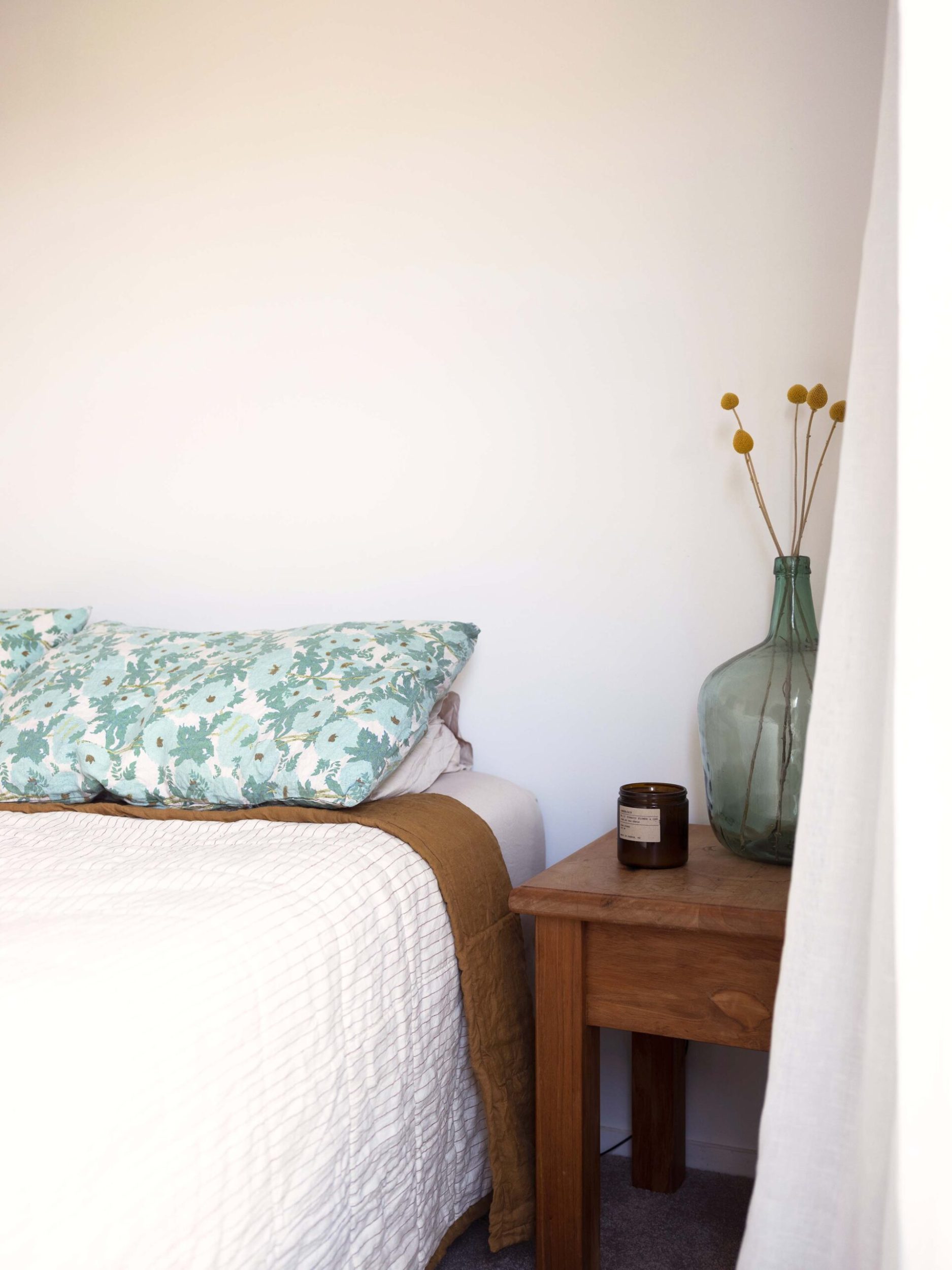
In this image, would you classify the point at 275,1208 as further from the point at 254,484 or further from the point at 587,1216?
the point at 254,484

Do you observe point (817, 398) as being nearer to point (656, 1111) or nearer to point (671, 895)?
point (671, 895)

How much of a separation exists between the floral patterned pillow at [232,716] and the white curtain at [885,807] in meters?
0.79

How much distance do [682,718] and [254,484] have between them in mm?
993

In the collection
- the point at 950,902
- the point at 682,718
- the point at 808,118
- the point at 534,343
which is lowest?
the point at 682,718

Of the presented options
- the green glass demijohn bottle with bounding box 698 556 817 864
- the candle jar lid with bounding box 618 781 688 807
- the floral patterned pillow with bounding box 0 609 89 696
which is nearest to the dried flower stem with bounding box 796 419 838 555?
the green glass demijohn bottle with bounding box 698 556 817 864

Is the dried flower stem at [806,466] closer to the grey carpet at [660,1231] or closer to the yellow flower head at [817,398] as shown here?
the yellow flower head at [817,398]

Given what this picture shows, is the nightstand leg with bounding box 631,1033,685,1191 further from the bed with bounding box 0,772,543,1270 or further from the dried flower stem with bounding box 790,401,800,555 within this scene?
the dried flower stem with bounding box 790,401,800,555

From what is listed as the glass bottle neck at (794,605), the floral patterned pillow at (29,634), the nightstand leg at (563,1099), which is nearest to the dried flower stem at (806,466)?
the glass bottle neck at (794,605)

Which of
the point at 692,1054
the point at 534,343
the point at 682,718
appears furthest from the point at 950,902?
the point at 534,343

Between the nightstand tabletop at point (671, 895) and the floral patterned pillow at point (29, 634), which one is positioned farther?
the floral patterned pillow at point (29, 634)

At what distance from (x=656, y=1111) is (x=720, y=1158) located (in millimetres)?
169

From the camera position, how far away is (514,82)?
180 centimetres

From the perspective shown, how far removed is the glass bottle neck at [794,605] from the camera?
1.42 m

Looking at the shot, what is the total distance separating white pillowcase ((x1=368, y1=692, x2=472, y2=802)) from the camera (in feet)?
5.05
